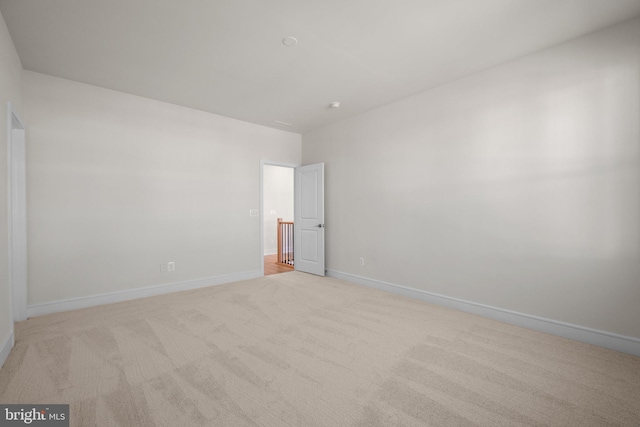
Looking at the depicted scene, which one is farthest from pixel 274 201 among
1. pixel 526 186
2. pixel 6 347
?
pixel 526 186

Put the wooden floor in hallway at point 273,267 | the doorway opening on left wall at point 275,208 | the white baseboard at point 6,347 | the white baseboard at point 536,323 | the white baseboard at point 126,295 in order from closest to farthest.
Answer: the white baseboard at point 6,347 < the white baseboard at point 536,323 < the white baseboard at point 126,295 < the wooden floor in hallway at point 273,267 < the doorway opening on left wall at point 275,208

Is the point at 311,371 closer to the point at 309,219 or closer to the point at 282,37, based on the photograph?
the point at 282,37

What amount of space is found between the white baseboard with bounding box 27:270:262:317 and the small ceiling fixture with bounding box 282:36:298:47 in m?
3.53

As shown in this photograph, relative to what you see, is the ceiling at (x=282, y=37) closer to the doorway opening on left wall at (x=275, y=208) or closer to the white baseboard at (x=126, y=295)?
the white baseboard at (x=126, y=295)

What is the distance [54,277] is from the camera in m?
3.24

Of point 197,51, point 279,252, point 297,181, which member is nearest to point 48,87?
point 197,51

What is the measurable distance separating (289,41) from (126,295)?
3.71m

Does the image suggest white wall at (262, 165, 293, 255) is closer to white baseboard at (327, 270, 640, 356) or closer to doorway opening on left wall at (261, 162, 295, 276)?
doorway opening on left wall at (261, 162, 295, 276)

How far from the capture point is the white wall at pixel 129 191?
127 inches

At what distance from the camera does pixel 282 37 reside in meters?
2.54

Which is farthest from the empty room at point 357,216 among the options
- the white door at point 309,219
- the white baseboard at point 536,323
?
the white door at point 309,219

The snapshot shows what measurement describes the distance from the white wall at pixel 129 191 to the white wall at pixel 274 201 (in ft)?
9.22

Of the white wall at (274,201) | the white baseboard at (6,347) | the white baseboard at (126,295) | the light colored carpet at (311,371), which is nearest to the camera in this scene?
the light colored carpet at (311,371)

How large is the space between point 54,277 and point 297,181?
382 centimetres
